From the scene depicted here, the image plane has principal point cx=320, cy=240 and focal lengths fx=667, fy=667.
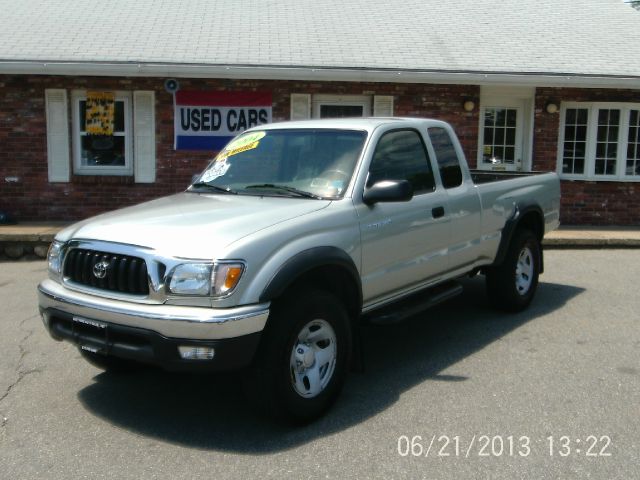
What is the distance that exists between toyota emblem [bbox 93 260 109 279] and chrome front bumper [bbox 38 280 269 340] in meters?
0.14

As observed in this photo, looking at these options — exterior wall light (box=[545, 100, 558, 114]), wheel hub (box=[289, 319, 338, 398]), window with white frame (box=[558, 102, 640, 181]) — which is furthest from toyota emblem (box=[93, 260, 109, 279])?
window with white frame (box=[558, 102, 640, 181])

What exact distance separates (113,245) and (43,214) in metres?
8.65

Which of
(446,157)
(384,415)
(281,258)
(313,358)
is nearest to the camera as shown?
(281,258)

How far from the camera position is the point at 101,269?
392 centimetres

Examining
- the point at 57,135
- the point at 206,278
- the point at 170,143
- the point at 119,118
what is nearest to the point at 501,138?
the point at 170,143

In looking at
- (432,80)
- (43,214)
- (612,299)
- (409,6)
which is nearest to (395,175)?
(612,299)

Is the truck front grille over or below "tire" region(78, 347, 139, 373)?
over

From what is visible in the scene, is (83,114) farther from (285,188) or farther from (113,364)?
(285,188)

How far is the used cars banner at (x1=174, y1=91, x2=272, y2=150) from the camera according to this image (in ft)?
38.4

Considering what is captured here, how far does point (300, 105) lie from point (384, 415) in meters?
8.44

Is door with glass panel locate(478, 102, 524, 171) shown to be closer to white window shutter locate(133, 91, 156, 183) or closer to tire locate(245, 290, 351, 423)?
white window shutter locate(133, 91, 156, 183)

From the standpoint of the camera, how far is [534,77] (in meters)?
11.4

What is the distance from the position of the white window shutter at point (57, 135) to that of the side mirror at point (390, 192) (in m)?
8.64

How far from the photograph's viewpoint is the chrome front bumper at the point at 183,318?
3.55 metres
